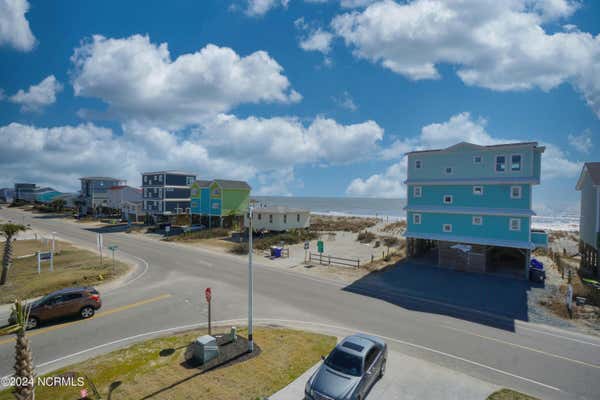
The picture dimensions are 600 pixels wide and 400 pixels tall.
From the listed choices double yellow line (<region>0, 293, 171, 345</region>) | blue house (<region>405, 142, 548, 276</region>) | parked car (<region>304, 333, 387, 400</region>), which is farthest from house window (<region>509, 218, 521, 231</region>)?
double yellow line (<region>0, 293, 171, 345</region>)

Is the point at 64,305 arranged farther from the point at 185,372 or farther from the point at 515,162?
the point at 515,162

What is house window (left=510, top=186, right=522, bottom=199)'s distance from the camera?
2526 centimetres

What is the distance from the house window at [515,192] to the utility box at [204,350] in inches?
1027

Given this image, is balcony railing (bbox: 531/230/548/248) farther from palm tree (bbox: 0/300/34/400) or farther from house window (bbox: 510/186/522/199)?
palm tree (bbox: 0/300/34/400)

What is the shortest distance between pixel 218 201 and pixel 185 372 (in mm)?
44615

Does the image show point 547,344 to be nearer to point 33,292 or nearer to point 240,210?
point 33,292

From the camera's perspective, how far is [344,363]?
9992mm

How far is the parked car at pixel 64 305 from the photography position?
1527cm

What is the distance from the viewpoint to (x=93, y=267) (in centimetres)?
2697

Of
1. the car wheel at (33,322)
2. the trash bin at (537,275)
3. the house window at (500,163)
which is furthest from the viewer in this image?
the house window at (500,163)

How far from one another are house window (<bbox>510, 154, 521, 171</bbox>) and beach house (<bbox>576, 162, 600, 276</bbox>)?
325 inches

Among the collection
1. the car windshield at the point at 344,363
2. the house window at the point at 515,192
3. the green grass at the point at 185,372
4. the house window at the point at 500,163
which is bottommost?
the green grass at the point at 185,372

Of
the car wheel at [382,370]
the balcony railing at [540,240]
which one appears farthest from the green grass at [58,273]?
the balcony railing at [540,240]

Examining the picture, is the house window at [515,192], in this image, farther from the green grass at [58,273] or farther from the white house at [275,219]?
the green grass at [58,273]
